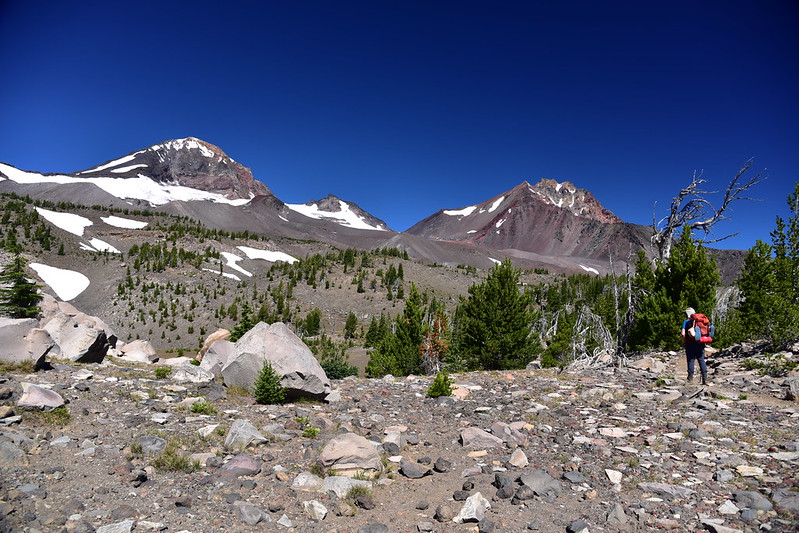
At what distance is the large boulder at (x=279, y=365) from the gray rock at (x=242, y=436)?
254cm

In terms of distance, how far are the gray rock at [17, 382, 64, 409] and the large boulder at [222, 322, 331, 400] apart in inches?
137

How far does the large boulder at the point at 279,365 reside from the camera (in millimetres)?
9188

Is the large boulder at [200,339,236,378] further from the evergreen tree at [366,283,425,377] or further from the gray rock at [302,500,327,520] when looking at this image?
the evergreen tree at [366,283,425,377]

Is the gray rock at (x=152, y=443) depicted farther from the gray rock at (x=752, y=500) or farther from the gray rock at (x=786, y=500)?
the gray rock at (x=786, y=500)

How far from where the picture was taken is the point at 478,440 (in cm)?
683

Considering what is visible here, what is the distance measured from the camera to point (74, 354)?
37.1 ft

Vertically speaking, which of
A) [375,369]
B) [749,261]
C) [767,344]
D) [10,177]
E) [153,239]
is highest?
[10,177]

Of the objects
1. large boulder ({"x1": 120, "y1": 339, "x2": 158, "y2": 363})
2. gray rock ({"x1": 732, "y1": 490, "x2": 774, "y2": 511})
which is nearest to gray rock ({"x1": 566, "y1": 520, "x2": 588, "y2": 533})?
gray rock ({"x1": 732, "y1": 490, "x2": 774, "y2": 511})

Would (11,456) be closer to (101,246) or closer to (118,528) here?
(118,528)

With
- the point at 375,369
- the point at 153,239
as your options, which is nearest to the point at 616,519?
the point at 375,369

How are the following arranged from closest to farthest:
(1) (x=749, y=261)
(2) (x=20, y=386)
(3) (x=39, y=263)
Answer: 1. (2) (x=20, y=386)
2. (1) (x=749, y=261)
3. (3) (x=39, y=263)

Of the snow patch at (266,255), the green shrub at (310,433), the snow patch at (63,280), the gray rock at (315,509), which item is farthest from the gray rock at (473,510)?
the snow patch at (266,255)

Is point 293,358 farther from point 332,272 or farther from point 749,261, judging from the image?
point 332,272

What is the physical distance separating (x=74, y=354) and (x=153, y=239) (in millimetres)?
84382
